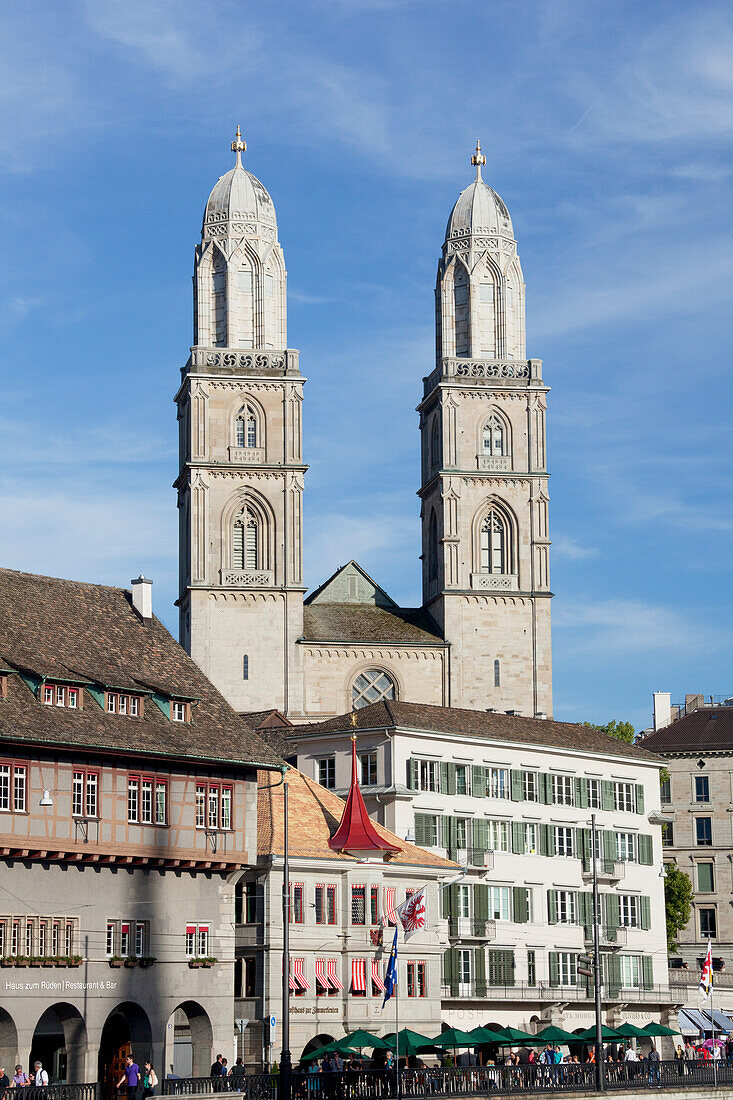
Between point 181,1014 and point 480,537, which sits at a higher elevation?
point 480,537

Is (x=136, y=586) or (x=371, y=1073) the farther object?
(x=136, y=586)

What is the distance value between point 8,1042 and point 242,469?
2507 inches

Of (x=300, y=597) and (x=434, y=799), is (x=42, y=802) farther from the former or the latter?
(x=300, y=597)

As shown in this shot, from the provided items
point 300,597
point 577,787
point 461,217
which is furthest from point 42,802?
point 461,217

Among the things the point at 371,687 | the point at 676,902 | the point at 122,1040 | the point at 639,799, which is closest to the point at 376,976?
the point at 122,1040

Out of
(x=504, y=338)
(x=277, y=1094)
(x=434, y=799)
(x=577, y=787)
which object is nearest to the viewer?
(x=277, y=1094)

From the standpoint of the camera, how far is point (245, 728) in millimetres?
67188

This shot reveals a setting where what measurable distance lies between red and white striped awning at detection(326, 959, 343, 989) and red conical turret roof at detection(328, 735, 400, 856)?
3993 mm

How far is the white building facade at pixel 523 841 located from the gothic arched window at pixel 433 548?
97.3 feet

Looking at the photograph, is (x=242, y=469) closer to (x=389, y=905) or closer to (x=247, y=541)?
(x=247, y=541)

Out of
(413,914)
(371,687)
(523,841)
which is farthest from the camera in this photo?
(371,687)

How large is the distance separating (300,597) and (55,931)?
57871mm

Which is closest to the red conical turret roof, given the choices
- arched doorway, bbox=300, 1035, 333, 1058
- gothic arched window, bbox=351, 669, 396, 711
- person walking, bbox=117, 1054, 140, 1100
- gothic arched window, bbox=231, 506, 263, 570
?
arched doorway, bbox=300, 1035, 333, 1058

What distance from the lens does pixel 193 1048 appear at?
64.2 meters
